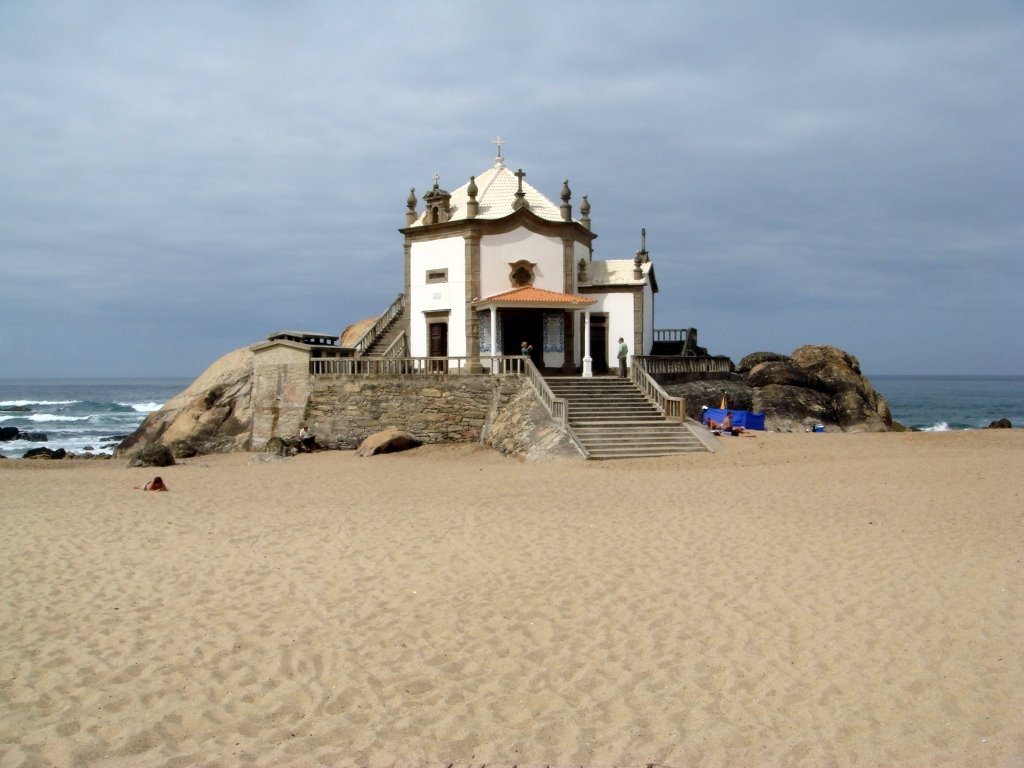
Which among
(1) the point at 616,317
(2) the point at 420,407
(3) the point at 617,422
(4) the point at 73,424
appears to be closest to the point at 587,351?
(1) the point at 616,317

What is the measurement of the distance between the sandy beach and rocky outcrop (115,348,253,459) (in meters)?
12.4

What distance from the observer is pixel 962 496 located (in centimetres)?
1367

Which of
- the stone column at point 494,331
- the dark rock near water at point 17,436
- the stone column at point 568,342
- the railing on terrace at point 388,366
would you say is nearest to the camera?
the railing on terrace at point 388,366

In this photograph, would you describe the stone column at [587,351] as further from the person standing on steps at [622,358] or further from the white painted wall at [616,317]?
the white painted wall at [616,317]

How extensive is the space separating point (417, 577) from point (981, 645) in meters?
5.56

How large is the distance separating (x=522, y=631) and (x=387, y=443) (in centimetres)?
1508

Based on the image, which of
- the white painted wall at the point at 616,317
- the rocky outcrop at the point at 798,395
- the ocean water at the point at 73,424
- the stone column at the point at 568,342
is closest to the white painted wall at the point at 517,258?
the stone column at the point at 568,342

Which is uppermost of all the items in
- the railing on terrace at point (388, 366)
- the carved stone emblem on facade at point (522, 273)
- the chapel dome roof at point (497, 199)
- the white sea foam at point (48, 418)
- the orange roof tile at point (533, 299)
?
the chapel dome roof at point (497, 199)

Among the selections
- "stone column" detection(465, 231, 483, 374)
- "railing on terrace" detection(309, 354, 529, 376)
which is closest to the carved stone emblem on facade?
"stone column" detection(465, 231, 483, 374)

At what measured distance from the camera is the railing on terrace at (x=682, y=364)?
26.2m

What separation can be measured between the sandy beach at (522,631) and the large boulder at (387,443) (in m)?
7.76

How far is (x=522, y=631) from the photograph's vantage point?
7.50m

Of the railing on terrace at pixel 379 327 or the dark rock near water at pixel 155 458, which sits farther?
the railing on terrace at pixel 379 327

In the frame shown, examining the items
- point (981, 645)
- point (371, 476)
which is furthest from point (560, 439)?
point (981, 645)
